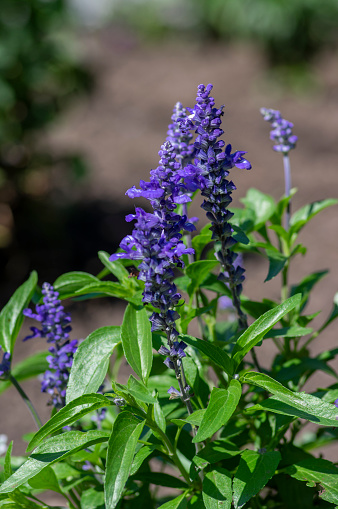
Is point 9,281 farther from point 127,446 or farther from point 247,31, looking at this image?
point 247,31

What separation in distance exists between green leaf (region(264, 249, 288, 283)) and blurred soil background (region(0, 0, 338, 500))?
2.36m

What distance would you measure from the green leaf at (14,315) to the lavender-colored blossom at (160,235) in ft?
1.48

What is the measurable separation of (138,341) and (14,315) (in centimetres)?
42

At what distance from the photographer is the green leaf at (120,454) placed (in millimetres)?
1046

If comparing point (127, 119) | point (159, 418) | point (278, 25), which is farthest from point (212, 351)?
point (278, 25)

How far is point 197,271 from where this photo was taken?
1378mm

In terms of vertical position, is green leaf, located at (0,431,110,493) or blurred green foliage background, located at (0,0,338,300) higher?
blurred green foliage background, located at (0,0,338,300)

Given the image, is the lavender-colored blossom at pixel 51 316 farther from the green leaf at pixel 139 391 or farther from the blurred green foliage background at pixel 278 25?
the blurred green foliage background at pixel 278 25

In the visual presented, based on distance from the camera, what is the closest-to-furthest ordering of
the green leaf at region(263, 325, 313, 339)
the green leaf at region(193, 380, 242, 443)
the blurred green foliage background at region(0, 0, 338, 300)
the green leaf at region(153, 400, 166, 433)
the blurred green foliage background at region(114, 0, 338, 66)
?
the green leaf at region(193, 380, 242, 443)
the green leaf at region(153, 400, 166, 433)
the green leaf at region(263, 325, 313, 339)
the blurred green foliage background at region(0, 0, 338, 300)
the blurred green foliage background at region(114, 0, 338, 66)

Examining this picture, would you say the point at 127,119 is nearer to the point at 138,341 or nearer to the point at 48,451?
the point at 138,341

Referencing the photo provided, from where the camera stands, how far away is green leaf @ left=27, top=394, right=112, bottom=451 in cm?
109

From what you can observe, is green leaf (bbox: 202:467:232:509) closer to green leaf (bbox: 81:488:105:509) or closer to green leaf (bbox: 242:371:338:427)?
green leaf (bbox: 242:371:338:427)

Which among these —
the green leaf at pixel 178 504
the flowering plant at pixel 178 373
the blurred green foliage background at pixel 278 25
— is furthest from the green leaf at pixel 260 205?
the blurred green foliage background at pixel 278 25

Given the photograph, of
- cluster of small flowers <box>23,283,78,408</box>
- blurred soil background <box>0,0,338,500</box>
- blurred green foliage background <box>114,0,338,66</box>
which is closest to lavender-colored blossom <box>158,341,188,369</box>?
cluster of small flowers <box>23,283,78,408</box>
